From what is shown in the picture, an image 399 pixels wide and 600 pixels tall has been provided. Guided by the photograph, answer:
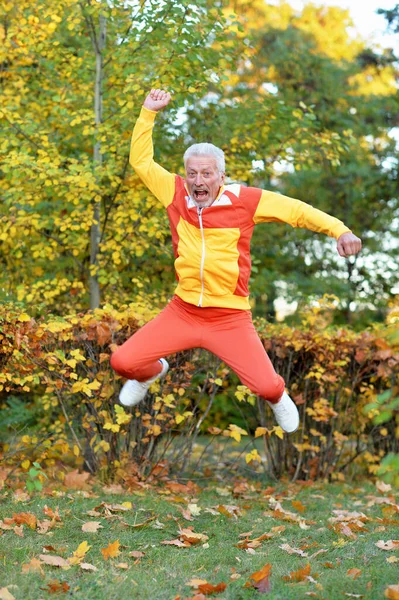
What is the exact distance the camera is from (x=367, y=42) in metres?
16.8

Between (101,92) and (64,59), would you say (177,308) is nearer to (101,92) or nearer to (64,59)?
(101,92)

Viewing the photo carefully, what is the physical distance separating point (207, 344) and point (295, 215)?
0.93 metres

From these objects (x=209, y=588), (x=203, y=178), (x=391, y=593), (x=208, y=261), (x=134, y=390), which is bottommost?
(x=209, y=588)

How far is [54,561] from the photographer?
346 centimetres

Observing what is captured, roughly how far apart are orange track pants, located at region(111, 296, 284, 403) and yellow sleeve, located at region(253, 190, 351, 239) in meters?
0.62

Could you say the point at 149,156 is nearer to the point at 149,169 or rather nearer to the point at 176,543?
the point at 149,169

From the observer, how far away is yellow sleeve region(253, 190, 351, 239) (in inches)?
164

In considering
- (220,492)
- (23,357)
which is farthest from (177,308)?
(220,492)

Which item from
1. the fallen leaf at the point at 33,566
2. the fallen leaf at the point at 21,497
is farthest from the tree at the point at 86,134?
the fallen leaf at the point at 33,566

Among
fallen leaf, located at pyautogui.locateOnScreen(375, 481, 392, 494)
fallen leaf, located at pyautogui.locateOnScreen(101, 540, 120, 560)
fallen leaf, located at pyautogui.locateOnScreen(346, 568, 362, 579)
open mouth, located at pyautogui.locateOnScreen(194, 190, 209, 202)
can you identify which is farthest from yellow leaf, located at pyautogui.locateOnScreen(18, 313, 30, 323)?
fallen leaf, located at pyautogui.locateOnScreen(375, 481, 392, 494)

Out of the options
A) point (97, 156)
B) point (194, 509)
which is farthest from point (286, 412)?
point (97, 156)

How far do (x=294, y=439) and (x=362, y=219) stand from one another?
652 cm

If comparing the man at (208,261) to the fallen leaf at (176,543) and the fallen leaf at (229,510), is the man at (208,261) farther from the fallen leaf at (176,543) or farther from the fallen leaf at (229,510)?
the fallen leaf at (176,543)

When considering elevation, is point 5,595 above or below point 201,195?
below
